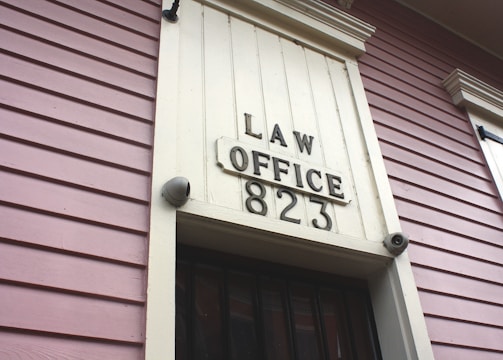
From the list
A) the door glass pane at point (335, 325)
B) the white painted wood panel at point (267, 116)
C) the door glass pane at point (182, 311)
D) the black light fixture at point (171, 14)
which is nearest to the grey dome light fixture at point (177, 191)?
the white painted wood panel at point (267, 116)

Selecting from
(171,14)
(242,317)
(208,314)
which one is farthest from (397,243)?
(171,14)

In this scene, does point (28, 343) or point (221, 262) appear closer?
point (28, 343)

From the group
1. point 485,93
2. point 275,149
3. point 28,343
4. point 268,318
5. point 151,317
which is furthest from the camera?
point 485,93

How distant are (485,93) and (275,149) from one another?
2.51 m

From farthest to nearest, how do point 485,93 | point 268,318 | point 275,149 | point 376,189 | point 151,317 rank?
1. point 485,93
2. point 376,189
3. point 275,149
4. point 268,318
5. point 151,317

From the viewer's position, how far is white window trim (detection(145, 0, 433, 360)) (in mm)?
1836

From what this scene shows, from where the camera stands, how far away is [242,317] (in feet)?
7.29

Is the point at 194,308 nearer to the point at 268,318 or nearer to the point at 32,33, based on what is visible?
the point at 268,318

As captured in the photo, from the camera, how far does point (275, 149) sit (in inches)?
101

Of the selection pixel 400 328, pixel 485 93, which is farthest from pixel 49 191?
pixel 485 93

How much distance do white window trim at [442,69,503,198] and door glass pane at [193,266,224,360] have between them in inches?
103

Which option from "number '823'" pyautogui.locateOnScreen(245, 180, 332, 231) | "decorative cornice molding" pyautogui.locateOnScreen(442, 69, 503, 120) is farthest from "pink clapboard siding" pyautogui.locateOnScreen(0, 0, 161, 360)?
"decorative cornice molding" pyautogui.locateOnScreen(442, 69, 503, 120)

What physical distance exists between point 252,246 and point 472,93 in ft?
9.04

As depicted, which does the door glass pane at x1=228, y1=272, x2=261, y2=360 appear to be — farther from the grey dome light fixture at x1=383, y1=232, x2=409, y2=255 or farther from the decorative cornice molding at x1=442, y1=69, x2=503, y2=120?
the decorative cornice molding at x1=442, y1=69, x2=503, y2=120
